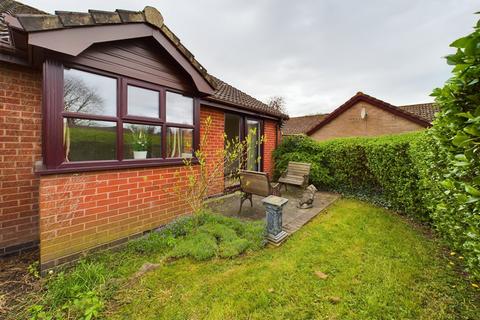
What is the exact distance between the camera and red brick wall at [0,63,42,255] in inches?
134

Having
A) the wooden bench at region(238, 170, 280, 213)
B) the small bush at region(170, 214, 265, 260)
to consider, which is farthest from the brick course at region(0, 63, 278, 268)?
the wooden bench at region(238, 170, 280, 213)

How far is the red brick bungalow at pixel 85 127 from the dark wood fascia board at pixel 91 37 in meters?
0.01

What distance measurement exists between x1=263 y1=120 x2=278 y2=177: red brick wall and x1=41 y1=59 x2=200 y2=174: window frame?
5247mm

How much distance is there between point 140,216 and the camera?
4031mm

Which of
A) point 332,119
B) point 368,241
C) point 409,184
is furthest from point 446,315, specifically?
point 332,119

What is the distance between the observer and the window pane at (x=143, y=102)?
3912mm

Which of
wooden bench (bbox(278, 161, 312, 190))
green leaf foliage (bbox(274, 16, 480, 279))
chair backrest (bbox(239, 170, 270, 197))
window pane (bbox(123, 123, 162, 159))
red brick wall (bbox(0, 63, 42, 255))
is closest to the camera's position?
green leaf foliage (bbox(274, 16, 480, 279))

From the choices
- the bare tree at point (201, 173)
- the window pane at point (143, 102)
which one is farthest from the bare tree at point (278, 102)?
the window pane at point (143, 102)

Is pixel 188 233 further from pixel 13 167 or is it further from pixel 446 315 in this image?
pixel 446 315

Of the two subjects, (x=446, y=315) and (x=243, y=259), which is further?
(x=243, y=259)

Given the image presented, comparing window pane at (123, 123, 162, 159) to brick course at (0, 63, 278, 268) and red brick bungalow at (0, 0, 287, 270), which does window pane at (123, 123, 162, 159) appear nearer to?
red brick bungalow at (0, 0, 287, 270)

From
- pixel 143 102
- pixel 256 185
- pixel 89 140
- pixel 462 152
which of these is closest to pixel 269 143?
pixel 256 185

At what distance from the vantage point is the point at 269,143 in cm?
919

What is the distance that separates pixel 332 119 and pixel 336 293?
59.7 ft
